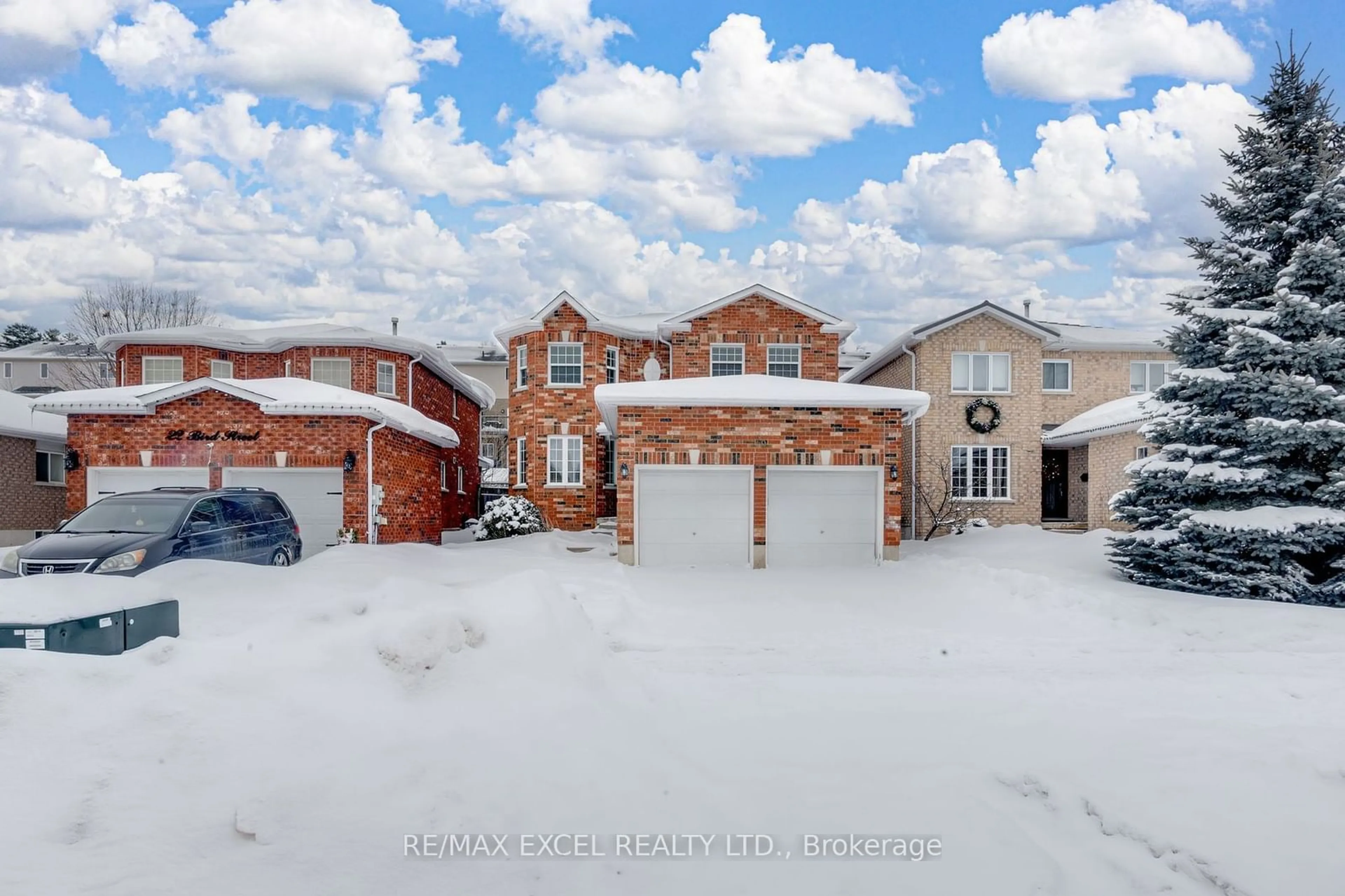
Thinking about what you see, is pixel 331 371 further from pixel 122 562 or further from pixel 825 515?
pixel 825 515

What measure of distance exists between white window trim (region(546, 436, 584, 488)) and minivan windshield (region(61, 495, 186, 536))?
12206 mm

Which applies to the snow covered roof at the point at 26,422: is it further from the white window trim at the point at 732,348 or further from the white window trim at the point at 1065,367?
the white window trim at the point at 1065,367

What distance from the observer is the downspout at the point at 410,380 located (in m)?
23.7

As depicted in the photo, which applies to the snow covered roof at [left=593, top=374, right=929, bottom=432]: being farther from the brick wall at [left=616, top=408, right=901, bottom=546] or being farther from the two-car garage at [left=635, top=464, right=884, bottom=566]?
the two-car garage at [left=635, top=464, right=884, bottom=566]

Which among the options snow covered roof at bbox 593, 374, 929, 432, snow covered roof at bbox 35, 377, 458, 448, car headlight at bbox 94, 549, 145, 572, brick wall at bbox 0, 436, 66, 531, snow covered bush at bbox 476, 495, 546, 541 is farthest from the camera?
brick wall at bbox 0, 436, 66, 531

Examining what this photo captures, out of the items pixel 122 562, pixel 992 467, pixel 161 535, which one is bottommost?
pixel 122 562

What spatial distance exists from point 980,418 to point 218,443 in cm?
1984

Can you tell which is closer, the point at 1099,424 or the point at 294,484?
the point at 294,484

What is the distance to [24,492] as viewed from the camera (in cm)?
2169

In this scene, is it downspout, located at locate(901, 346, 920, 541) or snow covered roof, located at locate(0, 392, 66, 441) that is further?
downspout, located at locate(901, 346, 920, 541)

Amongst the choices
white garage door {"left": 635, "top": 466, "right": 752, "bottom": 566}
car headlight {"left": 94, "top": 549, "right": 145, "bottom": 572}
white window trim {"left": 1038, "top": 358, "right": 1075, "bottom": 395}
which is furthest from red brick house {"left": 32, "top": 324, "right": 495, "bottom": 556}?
white window trim {"left": 1038, "top": 358, "right": 1075, "bottom": 395}

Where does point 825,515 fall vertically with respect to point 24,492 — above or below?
below

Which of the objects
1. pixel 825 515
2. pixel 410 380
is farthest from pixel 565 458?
pixel 825 515

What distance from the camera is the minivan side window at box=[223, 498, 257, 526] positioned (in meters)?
12.0
